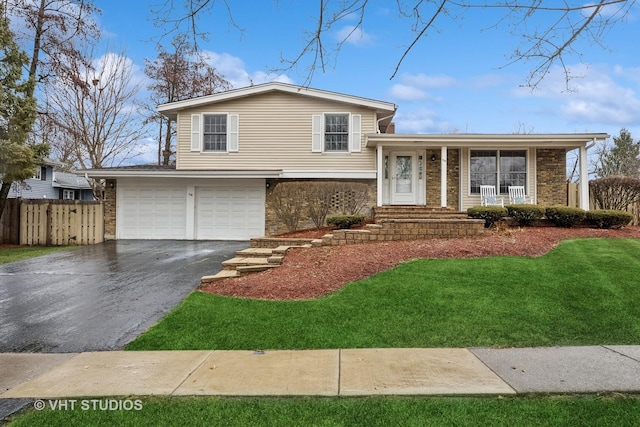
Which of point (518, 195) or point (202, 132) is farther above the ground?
point (202, 132)

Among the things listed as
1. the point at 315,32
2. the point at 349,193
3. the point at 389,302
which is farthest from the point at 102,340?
the point at 349,193

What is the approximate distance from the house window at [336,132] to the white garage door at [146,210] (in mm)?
6085

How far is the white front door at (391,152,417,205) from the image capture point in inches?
631

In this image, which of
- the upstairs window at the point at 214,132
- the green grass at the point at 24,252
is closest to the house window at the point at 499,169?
the upstairs window at the point at 214,132

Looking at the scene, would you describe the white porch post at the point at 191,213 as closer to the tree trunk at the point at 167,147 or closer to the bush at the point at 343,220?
the bush at the point at 343,220

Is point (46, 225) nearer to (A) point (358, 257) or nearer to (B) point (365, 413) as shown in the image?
(A) point (358, 257)

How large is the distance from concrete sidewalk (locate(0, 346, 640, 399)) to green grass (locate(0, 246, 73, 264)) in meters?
8.51

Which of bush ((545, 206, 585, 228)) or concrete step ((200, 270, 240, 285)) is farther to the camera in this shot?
bush ((545, 206, 585, 228))

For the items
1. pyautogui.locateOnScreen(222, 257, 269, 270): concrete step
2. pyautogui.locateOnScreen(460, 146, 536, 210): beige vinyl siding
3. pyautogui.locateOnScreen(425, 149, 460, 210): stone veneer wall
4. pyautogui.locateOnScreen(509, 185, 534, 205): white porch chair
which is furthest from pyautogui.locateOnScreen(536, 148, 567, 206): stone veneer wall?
pyautogui.locateOnScreen(222, 257, 269, 270): concrete step

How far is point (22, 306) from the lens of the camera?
21.3 ft

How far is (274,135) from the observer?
16.4 meters

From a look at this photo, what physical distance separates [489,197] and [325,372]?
13.2 meters

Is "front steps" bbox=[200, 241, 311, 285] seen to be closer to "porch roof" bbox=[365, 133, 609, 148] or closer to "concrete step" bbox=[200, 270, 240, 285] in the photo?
"concrete step" bbox=[200, 270, 240, 285]

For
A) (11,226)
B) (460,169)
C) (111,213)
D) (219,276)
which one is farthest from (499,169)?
(11,226)
